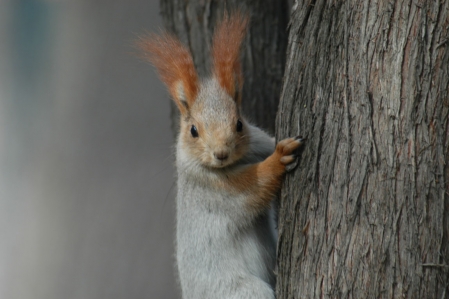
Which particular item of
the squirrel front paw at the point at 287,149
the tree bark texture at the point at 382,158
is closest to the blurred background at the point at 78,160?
the squirrel front paw at the point at 287,149

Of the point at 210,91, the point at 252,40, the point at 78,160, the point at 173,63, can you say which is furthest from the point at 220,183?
the point at 78,160

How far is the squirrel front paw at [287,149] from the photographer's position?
2432 millimetres

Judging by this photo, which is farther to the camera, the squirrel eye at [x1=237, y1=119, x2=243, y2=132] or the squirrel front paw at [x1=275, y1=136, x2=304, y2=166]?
the squirrel eye at [x1=237, y1=119, x2=243, y2=132]

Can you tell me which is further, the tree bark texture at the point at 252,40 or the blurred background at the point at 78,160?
the blurred background at the point at 78,160

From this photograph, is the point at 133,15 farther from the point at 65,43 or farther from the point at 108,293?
the point at 108,293

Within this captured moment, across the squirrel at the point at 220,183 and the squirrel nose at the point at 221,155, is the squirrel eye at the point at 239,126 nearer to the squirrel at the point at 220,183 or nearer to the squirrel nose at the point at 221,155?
the squirrel at the point at 220,183

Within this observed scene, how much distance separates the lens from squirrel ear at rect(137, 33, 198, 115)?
2949mm

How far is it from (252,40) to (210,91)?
124cm

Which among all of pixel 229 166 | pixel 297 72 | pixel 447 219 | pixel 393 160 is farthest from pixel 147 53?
pixel 447 219

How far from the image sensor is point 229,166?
9.53 ft

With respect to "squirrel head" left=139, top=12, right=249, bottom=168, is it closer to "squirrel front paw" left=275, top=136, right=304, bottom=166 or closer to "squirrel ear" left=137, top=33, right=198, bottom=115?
"squirrel ear" left=137, top=33, right=198, bottom=115

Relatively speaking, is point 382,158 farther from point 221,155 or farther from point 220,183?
point 220,183

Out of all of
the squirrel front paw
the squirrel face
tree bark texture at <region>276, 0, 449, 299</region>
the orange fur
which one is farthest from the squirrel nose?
tree bark texture at <region>276, 0, 449, 299</region>

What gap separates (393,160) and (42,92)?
3881mm
